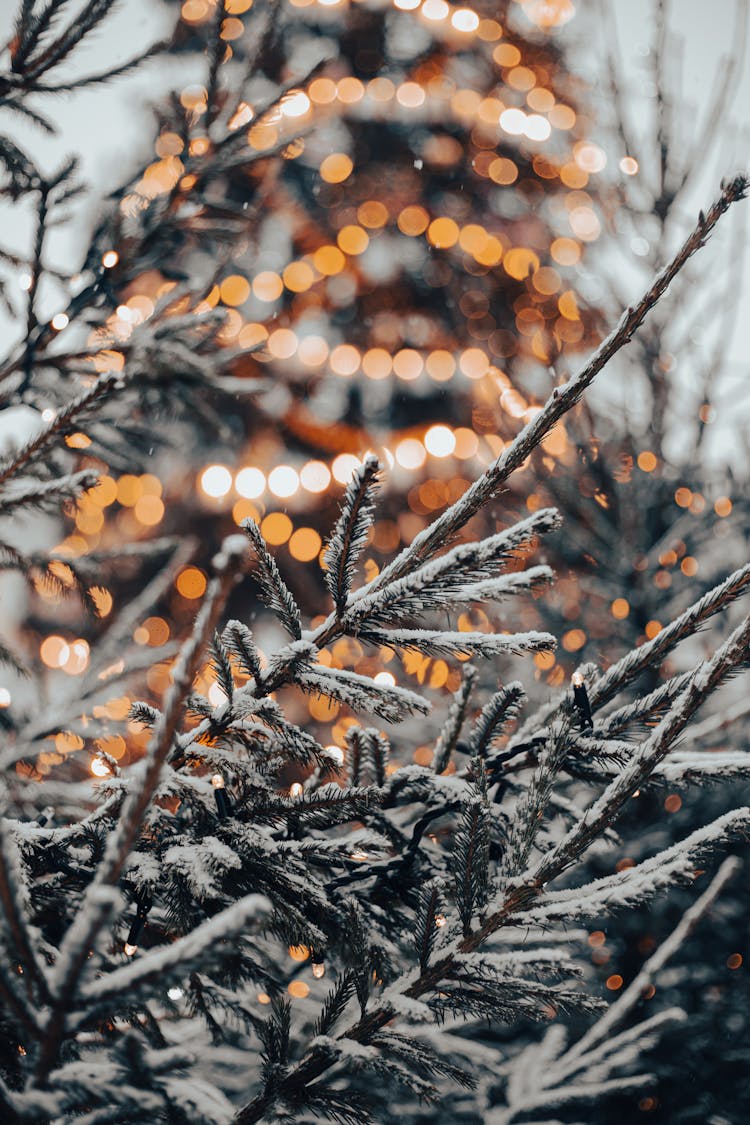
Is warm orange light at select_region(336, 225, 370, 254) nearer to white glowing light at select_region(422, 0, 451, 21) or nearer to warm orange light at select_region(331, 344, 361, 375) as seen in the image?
warm orange light at select_region(331, 344, 361, 375)

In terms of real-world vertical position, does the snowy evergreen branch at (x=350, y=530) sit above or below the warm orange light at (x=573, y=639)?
above

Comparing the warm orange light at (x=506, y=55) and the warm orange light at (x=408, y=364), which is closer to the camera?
the warm orange light at (x=408, y=364)

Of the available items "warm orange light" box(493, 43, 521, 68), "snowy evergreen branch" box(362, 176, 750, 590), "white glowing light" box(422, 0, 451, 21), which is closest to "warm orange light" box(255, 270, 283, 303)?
"white glowing light" box(422, 0, 451, 21)

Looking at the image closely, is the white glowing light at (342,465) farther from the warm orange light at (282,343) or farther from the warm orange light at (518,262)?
the warm orange light at (518,262)

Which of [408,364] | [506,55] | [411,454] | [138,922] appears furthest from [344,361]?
[138,922]

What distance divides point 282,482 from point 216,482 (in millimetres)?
606

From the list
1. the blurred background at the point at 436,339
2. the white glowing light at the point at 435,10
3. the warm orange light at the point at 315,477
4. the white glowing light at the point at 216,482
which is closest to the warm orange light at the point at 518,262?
the blurred background at the point at 436,339

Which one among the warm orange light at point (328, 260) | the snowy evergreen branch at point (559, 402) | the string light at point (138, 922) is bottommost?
the warm orange light at point (328, 260)

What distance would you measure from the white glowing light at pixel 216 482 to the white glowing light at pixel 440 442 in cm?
189

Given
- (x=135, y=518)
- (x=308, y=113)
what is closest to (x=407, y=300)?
(x=308, y=113)

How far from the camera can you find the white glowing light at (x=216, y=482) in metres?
6.46

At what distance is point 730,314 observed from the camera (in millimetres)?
3502

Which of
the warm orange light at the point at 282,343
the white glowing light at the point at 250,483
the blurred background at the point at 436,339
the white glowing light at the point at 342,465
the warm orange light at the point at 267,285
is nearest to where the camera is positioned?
the blurred background at the point at 436,339

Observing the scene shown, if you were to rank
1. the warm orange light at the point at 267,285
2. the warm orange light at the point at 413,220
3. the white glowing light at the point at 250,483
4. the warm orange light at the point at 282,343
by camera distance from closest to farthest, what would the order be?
the white glowing light at the point at 250,483
the warm orange light at the point at 282,343
the warm orange light at the point at 267,285
the warm orange light at the point at 413,220
